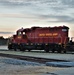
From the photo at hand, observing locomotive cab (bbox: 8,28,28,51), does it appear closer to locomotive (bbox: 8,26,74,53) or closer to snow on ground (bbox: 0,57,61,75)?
locomotive (bbox: 8,26,74,53)

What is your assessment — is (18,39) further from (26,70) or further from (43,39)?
(26,70)

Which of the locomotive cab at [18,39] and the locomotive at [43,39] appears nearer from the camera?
the locomotive at [43,39]

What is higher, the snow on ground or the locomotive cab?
the locomotive cab

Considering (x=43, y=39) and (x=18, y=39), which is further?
(x=18, y=39)

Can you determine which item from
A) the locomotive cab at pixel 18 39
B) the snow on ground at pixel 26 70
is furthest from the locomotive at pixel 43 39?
the snow on ground at pixel 26 70

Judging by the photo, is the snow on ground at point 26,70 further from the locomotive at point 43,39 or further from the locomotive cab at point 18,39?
the locomotive cab at point 18,39

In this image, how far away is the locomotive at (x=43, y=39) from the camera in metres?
44.7

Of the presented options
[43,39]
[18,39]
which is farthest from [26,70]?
[18,39]

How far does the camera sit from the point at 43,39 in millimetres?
48188

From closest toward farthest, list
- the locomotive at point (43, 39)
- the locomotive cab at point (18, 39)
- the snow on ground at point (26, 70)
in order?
the snow on ground at point (26, 70) → the locomotive at point (43, 39) → the locomotive cab at point (18, 39)

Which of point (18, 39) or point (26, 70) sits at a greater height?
point (18, 39)

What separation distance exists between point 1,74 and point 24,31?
3630cm

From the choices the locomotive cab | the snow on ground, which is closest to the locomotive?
the locomotive cab

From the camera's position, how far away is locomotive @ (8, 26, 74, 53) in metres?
44.7
